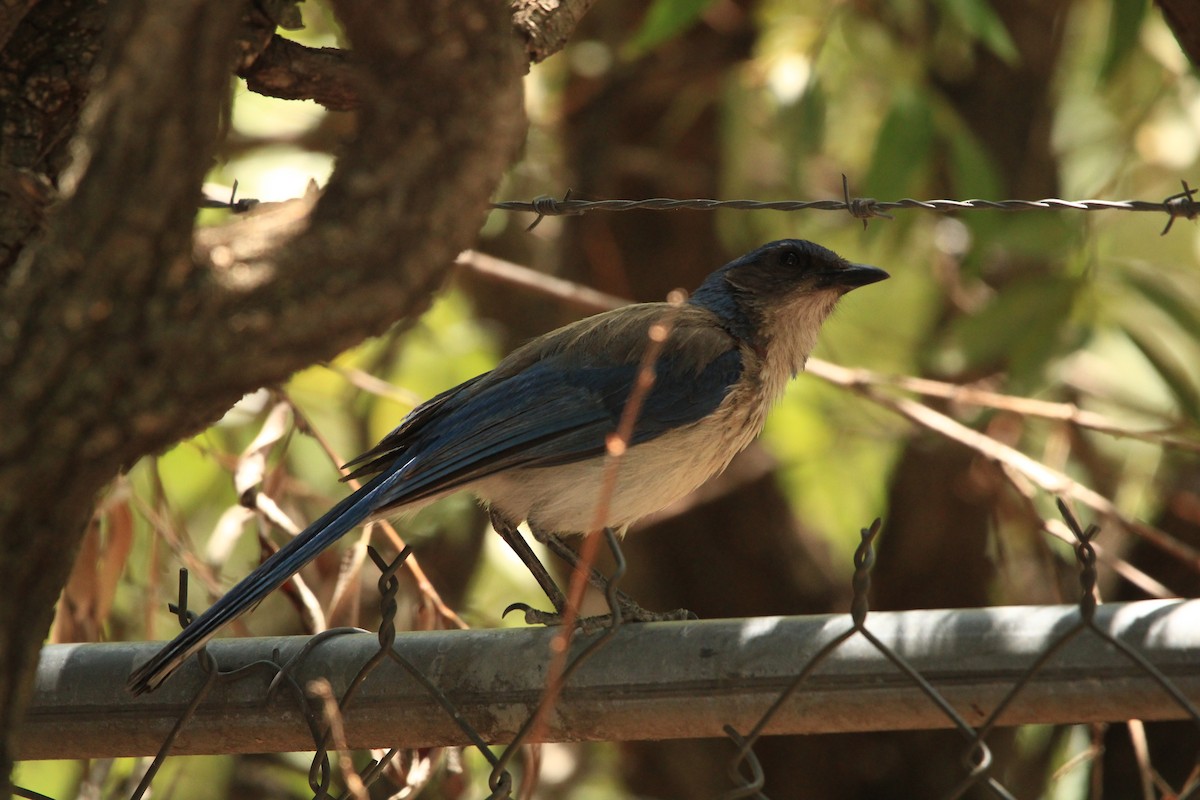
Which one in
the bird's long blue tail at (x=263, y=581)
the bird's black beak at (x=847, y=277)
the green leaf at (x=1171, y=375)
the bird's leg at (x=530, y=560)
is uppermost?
the bird's black beak at (x=847, y=277)

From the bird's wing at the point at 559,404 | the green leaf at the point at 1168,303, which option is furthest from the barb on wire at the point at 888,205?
the green leaf at the point at 1168,303

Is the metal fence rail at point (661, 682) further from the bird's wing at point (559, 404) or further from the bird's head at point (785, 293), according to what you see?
the bird's head at point (785, 293)

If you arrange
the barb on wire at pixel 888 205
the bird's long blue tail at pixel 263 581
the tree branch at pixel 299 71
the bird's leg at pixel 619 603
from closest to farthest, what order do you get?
the bird's long blue tail at pixel 263 581 < the barb on wire at pixel 888 205 < the tree branch at pixel 299 71 < the bird's leg at pixel 619 603

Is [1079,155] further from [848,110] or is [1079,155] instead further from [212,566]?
[212,566]

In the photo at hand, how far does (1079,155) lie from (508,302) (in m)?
3.37

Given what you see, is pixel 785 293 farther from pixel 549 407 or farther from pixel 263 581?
pixel 263 581

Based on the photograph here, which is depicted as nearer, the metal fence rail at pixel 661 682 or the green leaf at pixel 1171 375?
the metal fence rail at pixel 661 682

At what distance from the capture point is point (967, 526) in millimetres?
6324

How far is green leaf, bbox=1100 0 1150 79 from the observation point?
3865 millimetres

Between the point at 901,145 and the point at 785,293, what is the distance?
2.27 feet

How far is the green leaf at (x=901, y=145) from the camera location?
4.45 metres

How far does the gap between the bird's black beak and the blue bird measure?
49 mm

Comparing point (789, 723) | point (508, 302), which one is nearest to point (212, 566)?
point (789, 723)

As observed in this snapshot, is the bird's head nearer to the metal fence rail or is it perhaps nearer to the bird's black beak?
the bird's black beak
